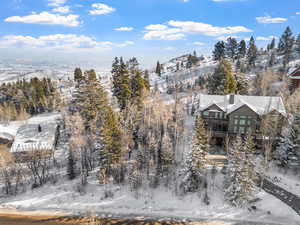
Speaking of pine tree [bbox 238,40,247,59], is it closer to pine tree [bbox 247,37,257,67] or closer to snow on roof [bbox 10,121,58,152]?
pine tree [bbox 247,37,257,67]

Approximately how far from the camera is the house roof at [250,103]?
32281 mm

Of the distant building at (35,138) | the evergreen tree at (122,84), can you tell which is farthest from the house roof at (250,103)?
the distant building at (35,138)

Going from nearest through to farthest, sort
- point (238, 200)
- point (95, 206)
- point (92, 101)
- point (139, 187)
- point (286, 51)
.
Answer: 1. point (238, 200)
2. point (95, 206)
3. point (139, 187)
4. point (92, 101)
5. point (286, 51)

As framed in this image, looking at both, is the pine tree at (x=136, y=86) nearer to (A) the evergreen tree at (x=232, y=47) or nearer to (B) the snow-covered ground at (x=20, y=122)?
(B) the snow-covered ground at (x=20, y=122)

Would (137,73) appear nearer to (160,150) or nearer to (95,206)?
(160,150)

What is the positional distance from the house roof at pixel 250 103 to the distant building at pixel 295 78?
66.3 feet

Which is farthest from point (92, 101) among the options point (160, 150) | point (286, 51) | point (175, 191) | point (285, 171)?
point (286, 51)

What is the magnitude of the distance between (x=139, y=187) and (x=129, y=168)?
3436mm

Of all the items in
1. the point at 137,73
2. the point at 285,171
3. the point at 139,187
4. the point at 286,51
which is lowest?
the point at 139,187

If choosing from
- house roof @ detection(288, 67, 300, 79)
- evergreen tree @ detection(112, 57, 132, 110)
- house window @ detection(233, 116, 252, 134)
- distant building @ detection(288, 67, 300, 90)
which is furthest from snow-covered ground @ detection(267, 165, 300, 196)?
house roof @ detection(288, 67, 300, 79)

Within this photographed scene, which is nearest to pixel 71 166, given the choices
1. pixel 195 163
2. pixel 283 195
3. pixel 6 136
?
pixel 195 163

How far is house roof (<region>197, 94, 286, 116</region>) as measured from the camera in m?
32.3

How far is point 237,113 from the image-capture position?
32.7 meters

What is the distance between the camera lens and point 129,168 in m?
30.0
